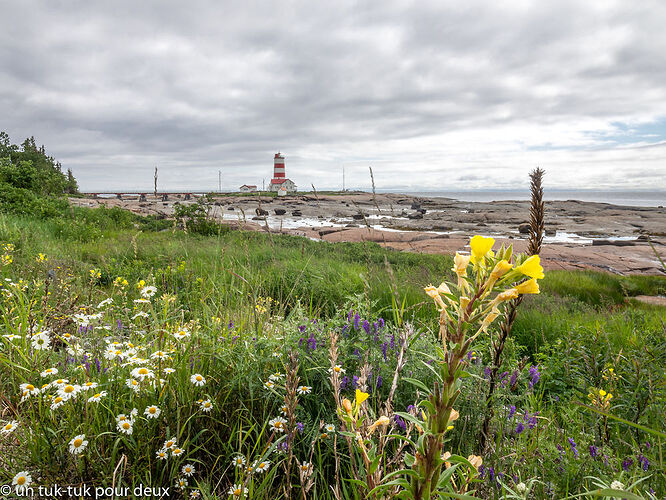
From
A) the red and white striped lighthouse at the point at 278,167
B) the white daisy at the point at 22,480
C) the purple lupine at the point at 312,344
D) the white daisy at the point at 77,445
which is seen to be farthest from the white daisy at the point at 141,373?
the red and white striped lighthouse at the point at 278,167

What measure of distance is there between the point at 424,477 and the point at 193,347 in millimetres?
2245

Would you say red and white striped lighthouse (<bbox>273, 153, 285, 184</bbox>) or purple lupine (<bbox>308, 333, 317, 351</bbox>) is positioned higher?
red and white striped lighthouse (<bbox>273, 153, 285, 184</bbox>)

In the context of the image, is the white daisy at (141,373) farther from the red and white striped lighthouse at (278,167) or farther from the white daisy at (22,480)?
the red and white striped lighthouse at (278,167)

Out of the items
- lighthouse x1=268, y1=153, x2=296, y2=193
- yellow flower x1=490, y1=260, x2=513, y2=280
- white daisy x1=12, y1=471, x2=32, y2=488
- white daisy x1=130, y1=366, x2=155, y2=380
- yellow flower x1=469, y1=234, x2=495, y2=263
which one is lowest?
white daisy x1=12, y1=471, x2=32, y2=488

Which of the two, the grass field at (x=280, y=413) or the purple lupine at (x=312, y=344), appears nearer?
the grass field at (x=280, y=413)

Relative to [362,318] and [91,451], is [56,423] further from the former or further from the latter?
[362,318]

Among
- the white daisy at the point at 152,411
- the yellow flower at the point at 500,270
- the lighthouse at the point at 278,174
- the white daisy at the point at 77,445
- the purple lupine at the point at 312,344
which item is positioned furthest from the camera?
the lighthouse at the point at 278,174

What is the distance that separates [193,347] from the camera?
2.66 meters

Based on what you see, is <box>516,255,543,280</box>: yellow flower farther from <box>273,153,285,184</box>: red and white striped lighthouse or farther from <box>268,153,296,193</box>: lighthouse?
<box>273,153,285,184</box>: red and white striped lighthouse

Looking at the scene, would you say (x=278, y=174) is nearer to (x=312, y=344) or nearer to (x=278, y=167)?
(x=278, y=167)

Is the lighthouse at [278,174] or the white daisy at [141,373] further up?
the lighthouse at [278,174]

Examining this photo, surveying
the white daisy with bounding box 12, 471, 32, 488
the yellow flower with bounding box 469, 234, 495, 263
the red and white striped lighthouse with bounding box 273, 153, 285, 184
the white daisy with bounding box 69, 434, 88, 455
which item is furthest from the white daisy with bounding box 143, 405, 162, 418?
the red and white striped lighthouse with bounding box 273, 153, 285, 184

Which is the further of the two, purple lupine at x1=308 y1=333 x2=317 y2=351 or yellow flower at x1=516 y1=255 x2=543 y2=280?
purple lupine at x1=308 y1=333 x2=317 y2=351

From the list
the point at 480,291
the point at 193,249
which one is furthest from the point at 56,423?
the point at 193,249
